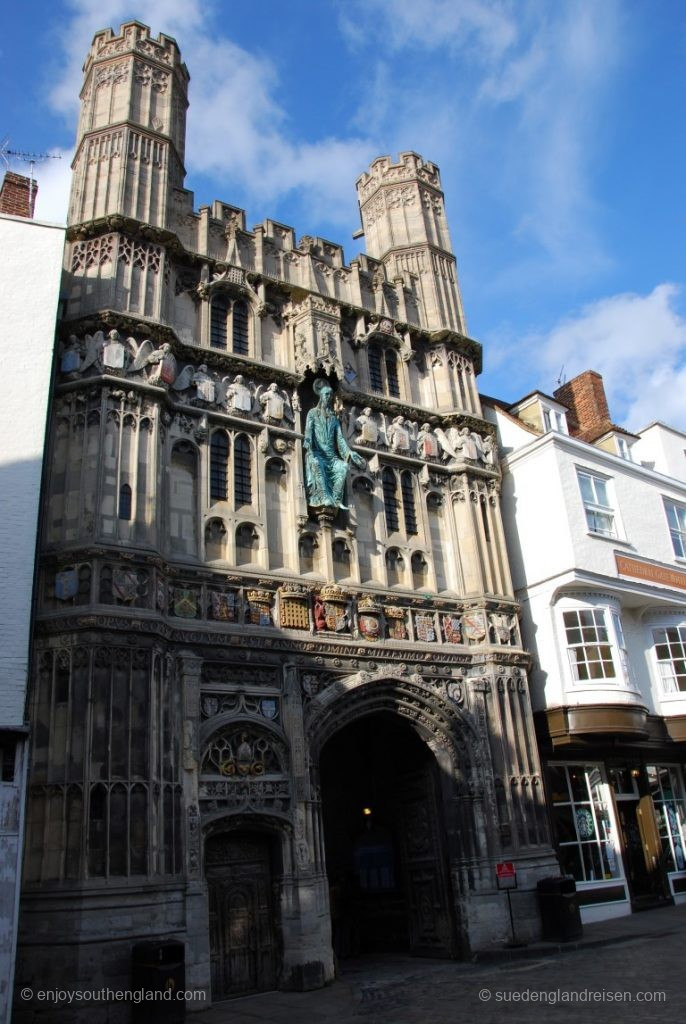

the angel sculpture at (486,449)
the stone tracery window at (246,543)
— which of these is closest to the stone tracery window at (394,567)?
the stone tracery window at (246,543)

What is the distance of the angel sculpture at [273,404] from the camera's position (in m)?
19.7

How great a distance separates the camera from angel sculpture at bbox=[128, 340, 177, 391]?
57.5ft

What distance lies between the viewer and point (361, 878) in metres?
20.6

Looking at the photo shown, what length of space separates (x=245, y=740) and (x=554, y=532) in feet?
33.4

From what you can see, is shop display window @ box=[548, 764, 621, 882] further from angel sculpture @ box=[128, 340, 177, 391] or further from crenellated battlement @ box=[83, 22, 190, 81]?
crenellated battlement @ box=[83, 22, 190, 81]

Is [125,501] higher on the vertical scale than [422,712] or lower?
higher

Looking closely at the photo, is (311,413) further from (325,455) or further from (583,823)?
(583,823)

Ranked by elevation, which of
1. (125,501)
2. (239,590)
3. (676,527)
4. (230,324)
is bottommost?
(239,590)

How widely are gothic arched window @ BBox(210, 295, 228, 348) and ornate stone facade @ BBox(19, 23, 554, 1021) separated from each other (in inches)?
3.0

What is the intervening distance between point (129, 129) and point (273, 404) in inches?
295

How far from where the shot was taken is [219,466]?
1862 cm

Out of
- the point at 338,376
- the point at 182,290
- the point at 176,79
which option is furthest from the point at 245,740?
the point at 176,79

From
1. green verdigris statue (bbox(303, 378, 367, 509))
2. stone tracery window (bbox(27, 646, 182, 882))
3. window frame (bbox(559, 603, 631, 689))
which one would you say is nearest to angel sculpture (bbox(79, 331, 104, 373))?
green verdigris statue (bbox(303, 378, 367, 509))

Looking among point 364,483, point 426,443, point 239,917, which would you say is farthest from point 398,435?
point 239,917
